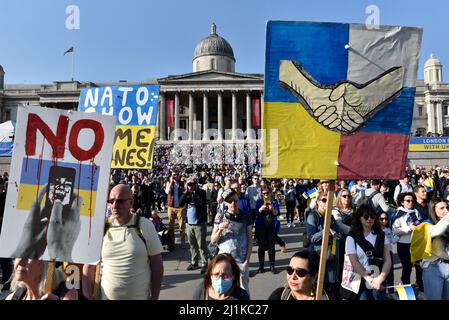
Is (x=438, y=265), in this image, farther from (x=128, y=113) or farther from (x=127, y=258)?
(x=128, y=113)

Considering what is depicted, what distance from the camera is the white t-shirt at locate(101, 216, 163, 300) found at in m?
2.54

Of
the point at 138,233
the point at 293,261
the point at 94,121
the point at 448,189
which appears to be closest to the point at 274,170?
the point at 293,261

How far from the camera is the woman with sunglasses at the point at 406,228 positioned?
4777 millimetres

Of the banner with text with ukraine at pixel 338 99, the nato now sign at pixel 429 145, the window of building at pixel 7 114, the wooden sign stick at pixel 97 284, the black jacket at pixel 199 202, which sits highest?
the window of building at pixel 7 114

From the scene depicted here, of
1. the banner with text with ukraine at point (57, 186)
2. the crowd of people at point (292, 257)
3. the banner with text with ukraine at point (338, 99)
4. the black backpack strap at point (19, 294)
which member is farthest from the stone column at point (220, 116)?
the black backpack strap at point (19, 294)

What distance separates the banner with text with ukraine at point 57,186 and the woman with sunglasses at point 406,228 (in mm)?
4113

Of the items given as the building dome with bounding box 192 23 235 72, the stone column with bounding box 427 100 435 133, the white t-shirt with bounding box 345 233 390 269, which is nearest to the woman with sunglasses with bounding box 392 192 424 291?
the white t-shirt with bounding box 345 233 390 269

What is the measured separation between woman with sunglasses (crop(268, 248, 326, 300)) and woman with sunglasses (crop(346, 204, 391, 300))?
1.09 m

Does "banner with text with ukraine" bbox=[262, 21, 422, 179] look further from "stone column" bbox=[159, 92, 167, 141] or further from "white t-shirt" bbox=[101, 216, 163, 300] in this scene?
"stone column" bbox=[159, 92, 167, 141]

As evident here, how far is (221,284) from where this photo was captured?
239cm

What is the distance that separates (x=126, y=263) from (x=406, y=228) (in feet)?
12.8

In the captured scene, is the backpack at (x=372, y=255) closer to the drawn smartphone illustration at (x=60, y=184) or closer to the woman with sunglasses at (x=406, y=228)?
the woman with sunglasses at (x=406, y=228)

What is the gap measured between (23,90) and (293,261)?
73578 mm
